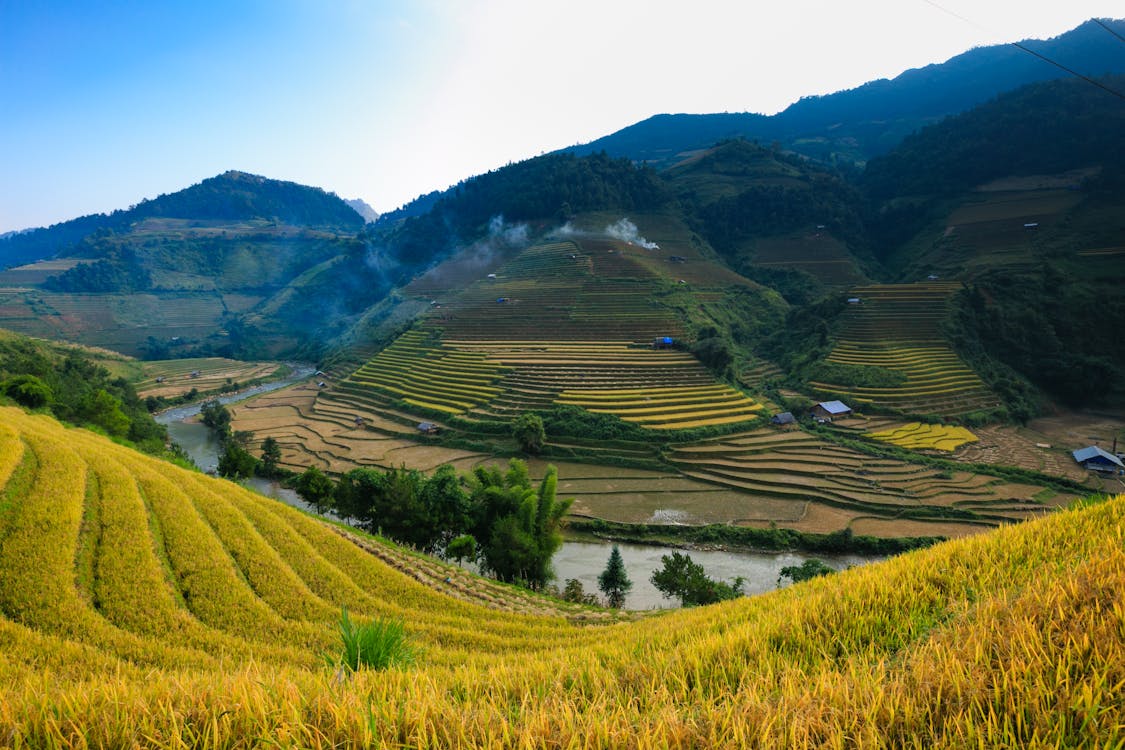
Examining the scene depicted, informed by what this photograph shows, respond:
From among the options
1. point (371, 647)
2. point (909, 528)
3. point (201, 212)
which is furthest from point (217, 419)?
point (201, 212)

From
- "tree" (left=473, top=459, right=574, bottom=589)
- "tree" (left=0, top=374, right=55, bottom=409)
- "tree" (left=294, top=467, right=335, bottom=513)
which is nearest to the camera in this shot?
"tree" (left=473, top=459, right=574, bottom=589)

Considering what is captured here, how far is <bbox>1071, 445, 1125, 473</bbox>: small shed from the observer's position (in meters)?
23.0

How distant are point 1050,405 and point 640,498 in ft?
109

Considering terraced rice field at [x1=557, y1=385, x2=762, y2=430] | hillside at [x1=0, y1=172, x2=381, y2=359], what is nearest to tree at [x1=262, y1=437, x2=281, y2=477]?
terraced rice field at [x1=557, y1=385, x2=762, y2=430]

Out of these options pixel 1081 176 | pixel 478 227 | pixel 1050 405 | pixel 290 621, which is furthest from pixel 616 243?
pixel 290 621

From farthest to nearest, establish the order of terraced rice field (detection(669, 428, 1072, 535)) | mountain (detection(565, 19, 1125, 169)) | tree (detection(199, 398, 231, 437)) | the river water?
1. mountain (detection(565, 19, 1125, 169))
2. tree (detection(199, 398, 231, 437))
3. terraced rice field (detection(669, 428, 1072, 535))
4. the river water

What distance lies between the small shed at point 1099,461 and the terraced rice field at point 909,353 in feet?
20.2

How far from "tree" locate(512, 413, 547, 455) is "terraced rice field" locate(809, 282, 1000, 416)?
21.3m

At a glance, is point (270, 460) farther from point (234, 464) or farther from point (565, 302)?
point (565, 302)

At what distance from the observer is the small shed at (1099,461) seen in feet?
75.6

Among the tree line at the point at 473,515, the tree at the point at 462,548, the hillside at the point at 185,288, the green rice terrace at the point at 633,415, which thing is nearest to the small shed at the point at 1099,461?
the green rice terrace at the point at 633,415

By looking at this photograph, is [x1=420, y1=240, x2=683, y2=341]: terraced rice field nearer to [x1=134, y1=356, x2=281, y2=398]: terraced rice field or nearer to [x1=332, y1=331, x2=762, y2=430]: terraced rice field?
Answer: [x1=332, y1=331, x2=762, y2=430]: terraced rice field

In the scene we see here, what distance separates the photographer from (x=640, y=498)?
2352 cm

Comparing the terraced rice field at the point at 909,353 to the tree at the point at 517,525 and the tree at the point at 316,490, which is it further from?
the tree at the point at 316,490
